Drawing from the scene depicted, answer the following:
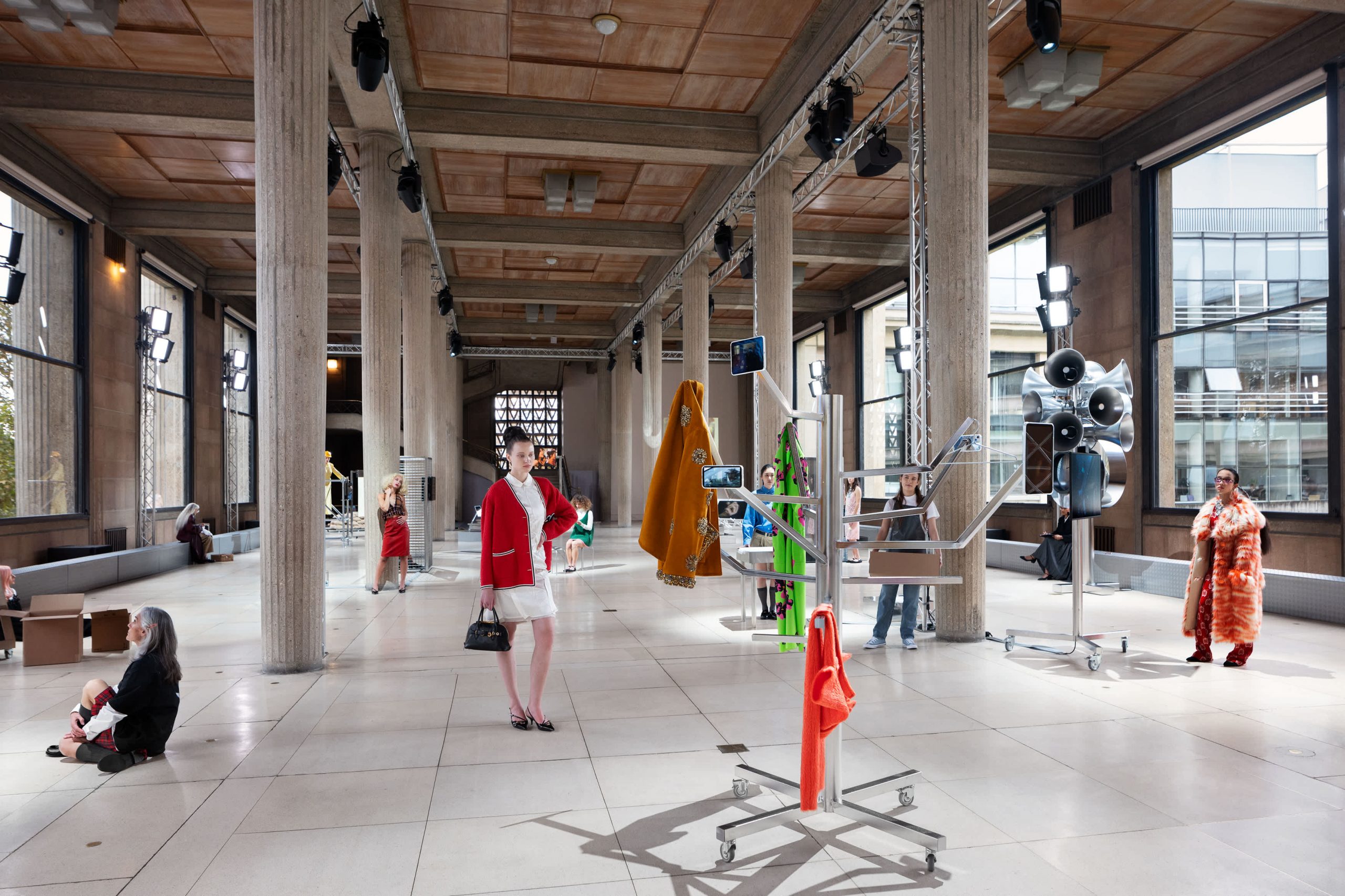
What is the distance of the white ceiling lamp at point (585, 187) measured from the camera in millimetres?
13859

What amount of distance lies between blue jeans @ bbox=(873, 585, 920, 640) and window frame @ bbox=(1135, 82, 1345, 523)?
564 cm

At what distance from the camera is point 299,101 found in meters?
6.60

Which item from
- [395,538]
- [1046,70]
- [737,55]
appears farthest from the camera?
[395,538]

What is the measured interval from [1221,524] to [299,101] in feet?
25.2

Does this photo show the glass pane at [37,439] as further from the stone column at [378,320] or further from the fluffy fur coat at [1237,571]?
the fluffy fur coat at [1237,571]

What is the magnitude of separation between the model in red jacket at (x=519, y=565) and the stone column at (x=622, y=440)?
71.1 feet

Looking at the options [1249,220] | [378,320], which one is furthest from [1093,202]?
[378,320]

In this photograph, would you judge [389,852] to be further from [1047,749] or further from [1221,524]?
[1221,524]

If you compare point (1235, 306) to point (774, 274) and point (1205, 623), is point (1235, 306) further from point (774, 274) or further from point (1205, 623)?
point (1205, 623)

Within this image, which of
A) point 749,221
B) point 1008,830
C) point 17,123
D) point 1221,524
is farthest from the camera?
point 749,221

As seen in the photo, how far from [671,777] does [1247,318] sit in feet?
34.2

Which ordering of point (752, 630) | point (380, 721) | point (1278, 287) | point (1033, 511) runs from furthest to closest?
1. point (1033, 511)
2. point (1278, 287)
3. point (752, 630)
4. point (380, 721)

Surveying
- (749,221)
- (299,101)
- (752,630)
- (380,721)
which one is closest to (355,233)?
(749,221)

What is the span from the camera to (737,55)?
10.3 m
